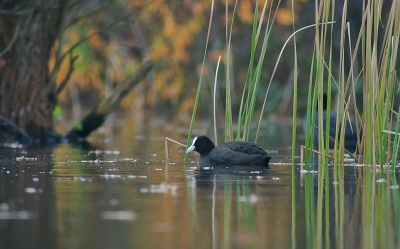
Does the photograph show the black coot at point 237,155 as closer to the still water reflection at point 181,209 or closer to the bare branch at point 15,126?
the still water reflection at point 181,209

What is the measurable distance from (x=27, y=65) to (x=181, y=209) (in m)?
9.77

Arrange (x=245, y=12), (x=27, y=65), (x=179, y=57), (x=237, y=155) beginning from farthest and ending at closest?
(x=179, y=57) → (x=245, y=12) → (x=27, y=65) → (x=237, y=155)

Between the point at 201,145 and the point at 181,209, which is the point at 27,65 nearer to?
the point at 201,145

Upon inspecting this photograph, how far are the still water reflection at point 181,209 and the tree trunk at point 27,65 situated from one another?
5243mm

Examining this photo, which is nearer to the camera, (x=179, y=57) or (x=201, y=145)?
(x=201, y=145)

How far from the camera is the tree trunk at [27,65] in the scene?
49.7 ft

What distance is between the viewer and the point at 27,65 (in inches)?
604

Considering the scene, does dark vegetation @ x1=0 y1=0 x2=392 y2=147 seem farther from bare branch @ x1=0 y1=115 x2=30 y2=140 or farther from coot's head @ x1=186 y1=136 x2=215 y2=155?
coot's head @ x1=186 y1=136 x2=215 y2=155

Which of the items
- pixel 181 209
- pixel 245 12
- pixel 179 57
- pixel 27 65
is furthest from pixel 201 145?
pixel 179 57

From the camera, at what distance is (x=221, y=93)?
29359 mm

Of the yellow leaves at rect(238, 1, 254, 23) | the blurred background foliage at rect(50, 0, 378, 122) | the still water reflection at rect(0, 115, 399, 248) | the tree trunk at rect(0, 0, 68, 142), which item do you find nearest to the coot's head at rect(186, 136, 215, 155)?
the still water reflection at rect(0, 115, 399, 248)

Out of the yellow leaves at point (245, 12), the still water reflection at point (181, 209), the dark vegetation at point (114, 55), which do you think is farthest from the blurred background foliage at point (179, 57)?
the still water reflection at point (181, 209)

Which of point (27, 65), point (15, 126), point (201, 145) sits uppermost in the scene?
point (27, 65)

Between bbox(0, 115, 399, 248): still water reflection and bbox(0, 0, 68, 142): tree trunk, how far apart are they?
17.2ft
